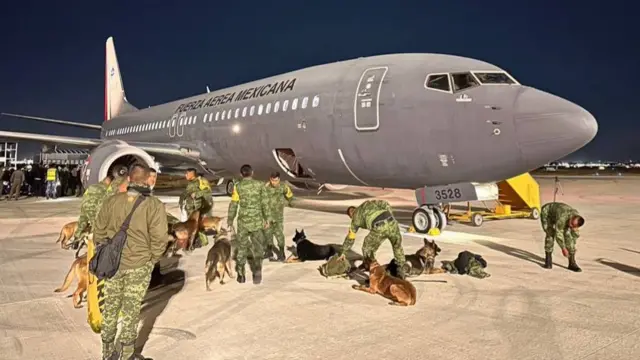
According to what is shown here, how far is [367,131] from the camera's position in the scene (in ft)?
32.3

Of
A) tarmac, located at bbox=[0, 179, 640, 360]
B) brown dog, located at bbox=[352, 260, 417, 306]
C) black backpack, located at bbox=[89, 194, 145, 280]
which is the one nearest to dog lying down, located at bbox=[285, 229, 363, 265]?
tarmac, located at bbox=[0, 179, 640, 360]

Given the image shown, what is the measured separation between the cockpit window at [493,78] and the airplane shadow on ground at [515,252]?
324 centimetres

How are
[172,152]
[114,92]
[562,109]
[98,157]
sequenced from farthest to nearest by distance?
[114,92]
[172,152]
[98,157]
[562,109]

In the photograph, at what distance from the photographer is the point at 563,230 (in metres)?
6.80

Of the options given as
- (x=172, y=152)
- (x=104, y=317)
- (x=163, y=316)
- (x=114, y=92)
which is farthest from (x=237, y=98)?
(x=114, y=92)

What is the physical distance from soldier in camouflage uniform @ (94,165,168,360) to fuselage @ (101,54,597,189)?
21.3ft

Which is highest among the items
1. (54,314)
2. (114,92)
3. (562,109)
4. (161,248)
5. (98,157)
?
(114,92)

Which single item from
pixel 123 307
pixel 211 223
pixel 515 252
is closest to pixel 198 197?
pixel 211 223

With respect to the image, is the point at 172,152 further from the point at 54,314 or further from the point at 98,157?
the point at 54,314

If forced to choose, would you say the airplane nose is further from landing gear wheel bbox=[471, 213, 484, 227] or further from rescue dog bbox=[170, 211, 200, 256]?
rescue dog bbox=[170, 211, 200, 256]

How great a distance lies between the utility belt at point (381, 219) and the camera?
5.99 meters

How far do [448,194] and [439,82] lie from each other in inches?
91.1

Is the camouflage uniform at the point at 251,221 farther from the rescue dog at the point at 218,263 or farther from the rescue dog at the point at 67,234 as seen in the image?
the rescue dog at the point at 67,234

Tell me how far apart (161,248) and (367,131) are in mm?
6861
